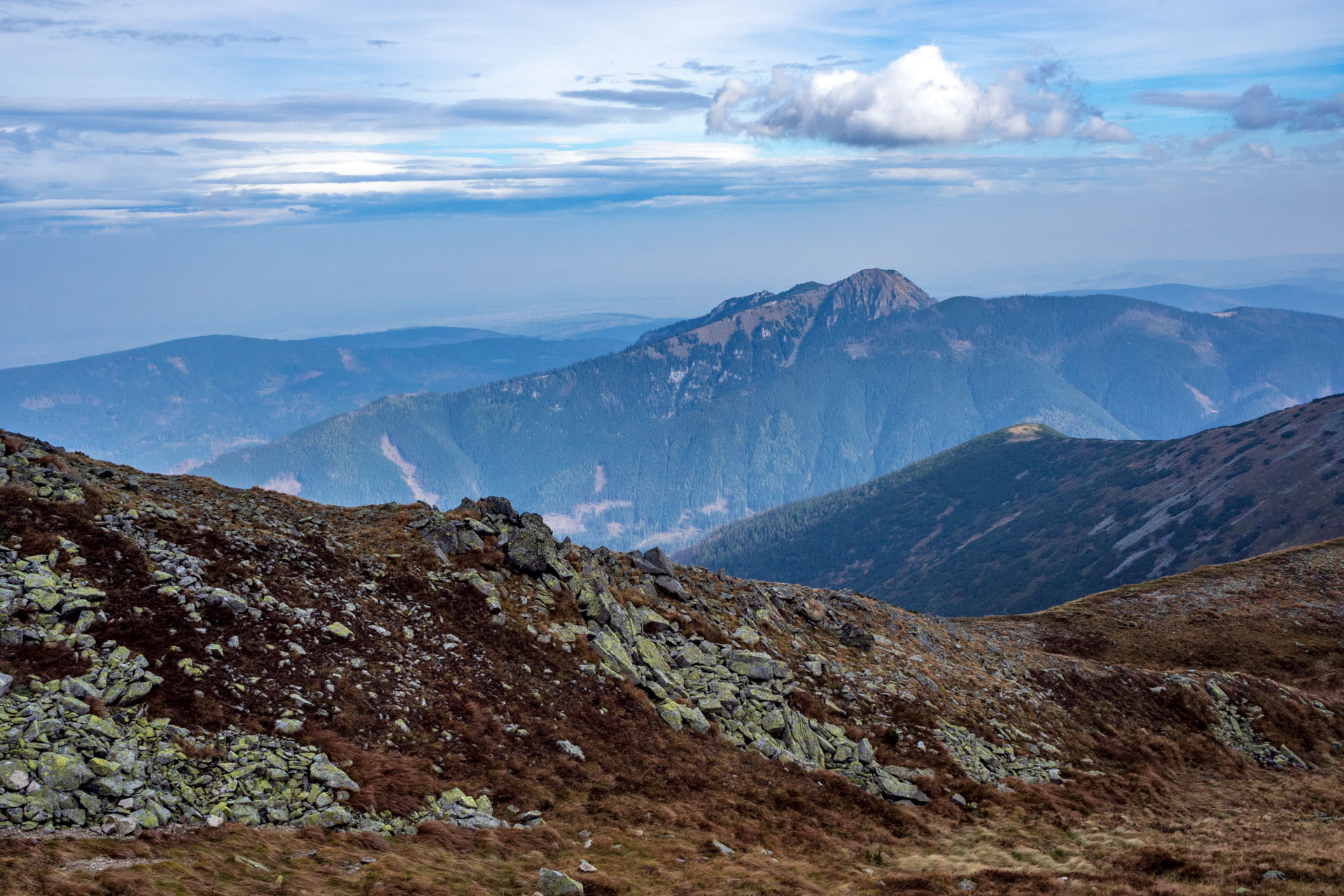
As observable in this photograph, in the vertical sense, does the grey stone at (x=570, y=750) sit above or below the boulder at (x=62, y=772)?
below

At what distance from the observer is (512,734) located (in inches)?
1193

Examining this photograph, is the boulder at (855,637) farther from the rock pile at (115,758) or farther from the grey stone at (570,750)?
the rock pile at (115,758)

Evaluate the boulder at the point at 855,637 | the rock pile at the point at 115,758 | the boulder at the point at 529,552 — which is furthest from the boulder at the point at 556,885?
the boulder at the point at 855,637

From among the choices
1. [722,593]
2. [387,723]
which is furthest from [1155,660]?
[387,723]

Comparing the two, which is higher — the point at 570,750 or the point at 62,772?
the point at 62,772

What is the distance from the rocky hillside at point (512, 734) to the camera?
21266 millimetres

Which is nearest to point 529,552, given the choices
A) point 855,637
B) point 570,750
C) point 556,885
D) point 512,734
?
point 512,734

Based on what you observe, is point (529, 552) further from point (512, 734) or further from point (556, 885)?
point (556, 885)

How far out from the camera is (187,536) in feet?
107

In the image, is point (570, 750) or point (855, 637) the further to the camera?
point (855, 637)

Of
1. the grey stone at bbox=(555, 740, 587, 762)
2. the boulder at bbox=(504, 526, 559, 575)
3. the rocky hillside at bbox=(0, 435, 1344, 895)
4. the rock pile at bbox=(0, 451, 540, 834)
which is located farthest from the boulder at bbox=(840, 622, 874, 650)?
the rock pile at bbox=(0, 451, 540, 834)

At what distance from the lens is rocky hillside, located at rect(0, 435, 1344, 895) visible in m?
21.3

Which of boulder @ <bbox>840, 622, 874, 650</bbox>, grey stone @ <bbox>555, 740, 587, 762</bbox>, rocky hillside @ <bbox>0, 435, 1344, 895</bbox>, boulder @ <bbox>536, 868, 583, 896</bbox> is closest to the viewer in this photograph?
rocky hillside @ <bbox>0, 435, 1344, 895</bbox>

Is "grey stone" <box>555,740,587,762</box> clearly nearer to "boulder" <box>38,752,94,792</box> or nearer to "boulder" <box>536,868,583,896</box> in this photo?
"boulder" <box>536,868,583,896</box>
